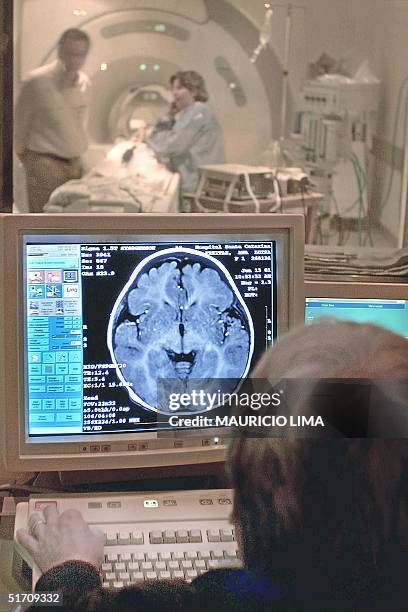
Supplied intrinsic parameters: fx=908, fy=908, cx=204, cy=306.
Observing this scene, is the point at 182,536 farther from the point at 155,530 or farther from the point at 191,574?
the point at 191,574

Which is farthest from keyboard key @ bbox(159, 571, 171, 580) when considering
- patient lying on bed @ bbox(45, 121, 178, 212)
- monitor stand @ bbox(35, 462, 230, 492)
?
patient lying on bed @ bbox(45, 121, 178, 212)

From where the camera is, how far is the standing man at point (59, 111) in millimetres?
2871

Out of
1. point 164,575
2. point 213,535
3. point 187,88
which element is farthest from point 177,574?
point 187,88

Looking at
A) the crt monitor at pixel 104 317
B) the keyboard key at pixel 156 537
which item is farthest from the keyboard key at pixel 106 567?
the crt monitor at pixel 104 317

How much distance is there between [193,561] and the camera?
0.98 metres

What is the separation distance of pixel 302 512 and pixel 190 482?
1.55 feet

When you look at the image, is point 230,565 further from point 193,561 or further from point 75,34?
point 75,34

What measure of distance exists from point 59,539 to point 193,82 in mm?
2637

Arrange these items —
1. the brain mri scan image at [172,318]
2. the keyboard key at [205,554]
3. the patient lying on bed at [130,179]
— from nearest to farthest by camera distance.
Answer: the keyboard key at [205,554]
the brain mri scan image at [172,318]
the patient lying on bed at [130,179]

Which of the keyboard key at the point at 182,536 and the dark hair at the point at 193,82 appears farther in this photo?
the dark hair at the point at 193,82

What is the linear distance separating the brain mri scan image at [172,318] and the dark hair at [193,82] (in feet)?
7.71

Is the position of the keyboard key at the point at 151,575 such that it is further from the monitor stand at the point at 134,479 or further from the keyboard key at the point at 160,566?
the monitor stand at the point at 134,479

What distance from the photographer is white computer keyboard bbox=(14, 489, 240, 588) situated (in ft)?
3.10

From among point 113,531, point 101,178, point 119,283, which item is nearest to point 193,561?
point 113,531
